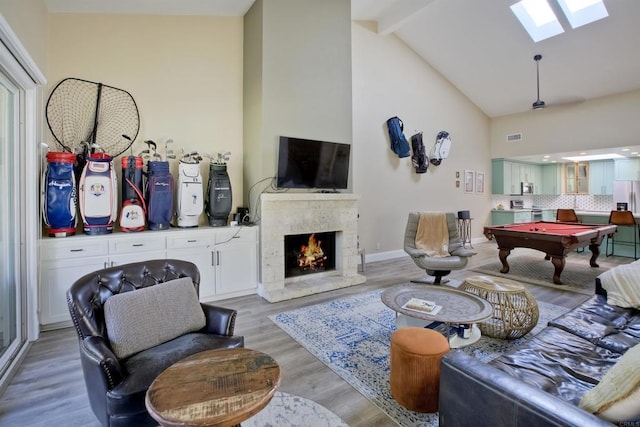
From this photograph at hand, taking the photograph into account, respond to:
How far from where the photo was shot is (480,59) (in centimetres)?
676

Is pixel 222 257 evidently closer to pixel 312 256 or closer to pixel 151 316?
pixel 312 256

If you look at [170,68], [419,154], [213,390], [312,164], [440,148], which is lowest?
[213,390]

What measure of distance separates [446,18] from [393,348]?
6.23 metres

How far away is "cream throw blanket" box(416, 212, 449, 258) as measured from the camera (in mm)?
4711

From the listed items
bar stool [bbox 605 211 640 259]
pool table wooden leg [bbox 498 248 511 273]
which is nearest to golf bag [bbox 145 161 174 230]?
pool table wooden leg [bbox 498 248 511 273]

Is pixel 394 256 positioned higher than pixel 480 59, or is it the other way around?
pixel 480 59

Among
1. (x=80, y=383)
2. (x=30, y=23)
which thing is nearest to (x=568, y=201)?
(x=80, y=383)

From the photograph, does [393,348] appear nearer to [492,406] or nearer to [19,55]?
[492,406]

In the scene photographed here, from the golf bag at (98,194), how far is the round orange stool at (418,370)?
3.13 meters

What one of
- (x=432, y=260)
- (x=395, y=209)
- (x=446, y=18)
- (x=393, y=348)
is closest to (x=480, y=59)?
(x=446, y=18)

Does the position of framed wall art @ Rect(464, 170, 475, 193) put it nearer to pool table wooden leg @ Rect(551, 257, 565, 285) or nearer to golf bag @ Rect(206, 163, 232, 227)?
pool table wooden leg @ Rect(551, 257, 565, 285)

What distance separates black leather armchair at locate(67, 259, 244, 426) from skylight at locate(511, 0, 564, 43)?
22.1 feet

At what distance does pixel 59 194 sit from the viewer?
3.08m

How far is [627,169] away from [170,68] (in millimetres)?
9850
